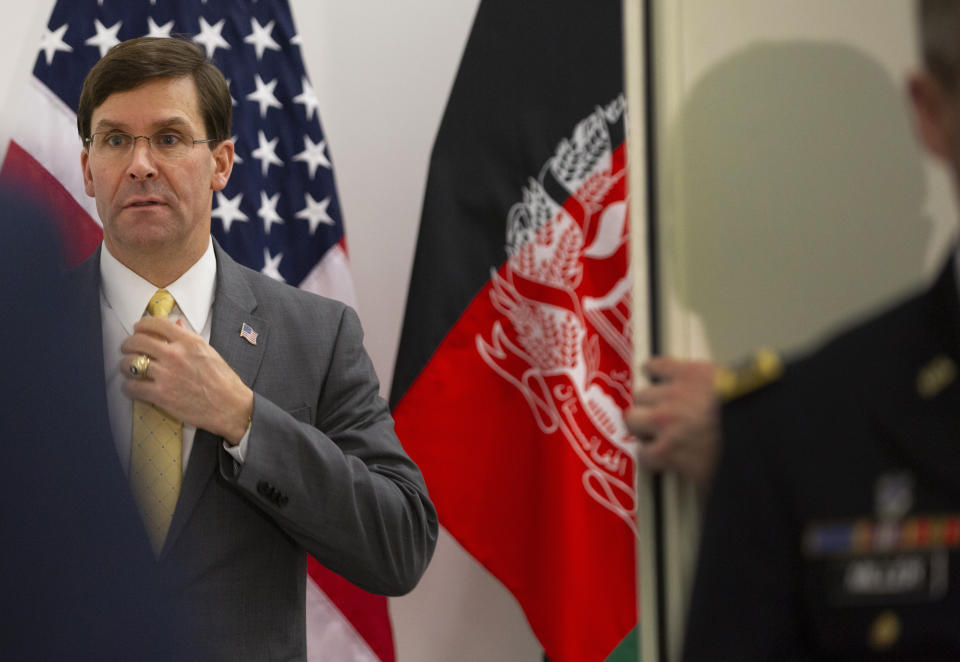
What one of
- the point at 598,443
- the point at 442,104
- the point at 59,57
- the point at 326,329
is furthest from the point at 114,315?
the point at 442,104

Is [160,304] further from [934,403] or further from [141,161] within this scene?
[934,403]

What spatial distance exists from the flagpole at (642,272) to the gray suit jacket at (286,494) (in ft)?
2.49

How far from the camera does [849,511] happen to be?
2.40ft

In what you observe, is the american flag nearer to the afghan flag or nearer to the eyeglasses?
the afghan flag

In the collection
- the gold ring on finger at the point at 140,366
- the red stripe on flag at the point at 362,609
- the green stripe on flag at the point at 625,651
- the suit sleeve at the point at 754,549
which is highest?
the gold ring on finger at the point at 140,366

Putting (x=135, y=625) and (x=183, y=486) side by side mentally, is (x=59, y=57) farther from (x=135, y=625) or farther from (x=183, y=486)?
(x=135, y=625)

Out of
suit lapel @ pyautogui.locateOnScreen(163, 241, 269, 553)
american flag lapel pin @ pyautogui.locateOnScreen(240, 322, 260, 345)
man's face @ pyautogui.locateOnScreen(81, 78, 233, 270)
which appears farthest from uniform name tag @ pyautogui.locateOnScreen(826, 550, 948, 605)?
man's face @ pyautogui.locateOnScreen(81, 78, 233, 270)

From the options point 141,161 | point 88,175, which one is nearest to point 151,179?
point 141,161

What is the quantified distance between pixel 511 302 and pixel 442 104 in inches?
27.0

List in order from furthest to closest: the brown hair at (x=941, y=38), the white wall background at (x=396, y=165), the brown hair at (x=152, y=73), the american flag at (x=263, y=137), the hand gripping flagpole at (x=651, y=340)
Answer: the white wall background at (x=396, y=165) → the american flag at (x=263, y=137) → the brown hair at (x=152, y=73) → the hand gripping flagpole at (x=651, y=340) → the brown hair at (x=941, y=38)

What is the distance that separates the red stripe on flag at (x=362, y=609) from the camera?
2.40m

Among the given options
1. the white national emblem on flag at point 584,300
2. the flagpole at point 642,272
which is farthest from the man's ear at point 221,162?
the flagpole at point 642,272

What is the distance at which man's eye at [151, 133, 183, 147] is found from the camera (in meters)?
1.82

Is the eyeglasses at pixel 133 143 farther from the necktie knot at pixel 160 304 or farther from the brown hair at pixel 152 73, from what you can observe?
the necktie knot at pixel 160 304
